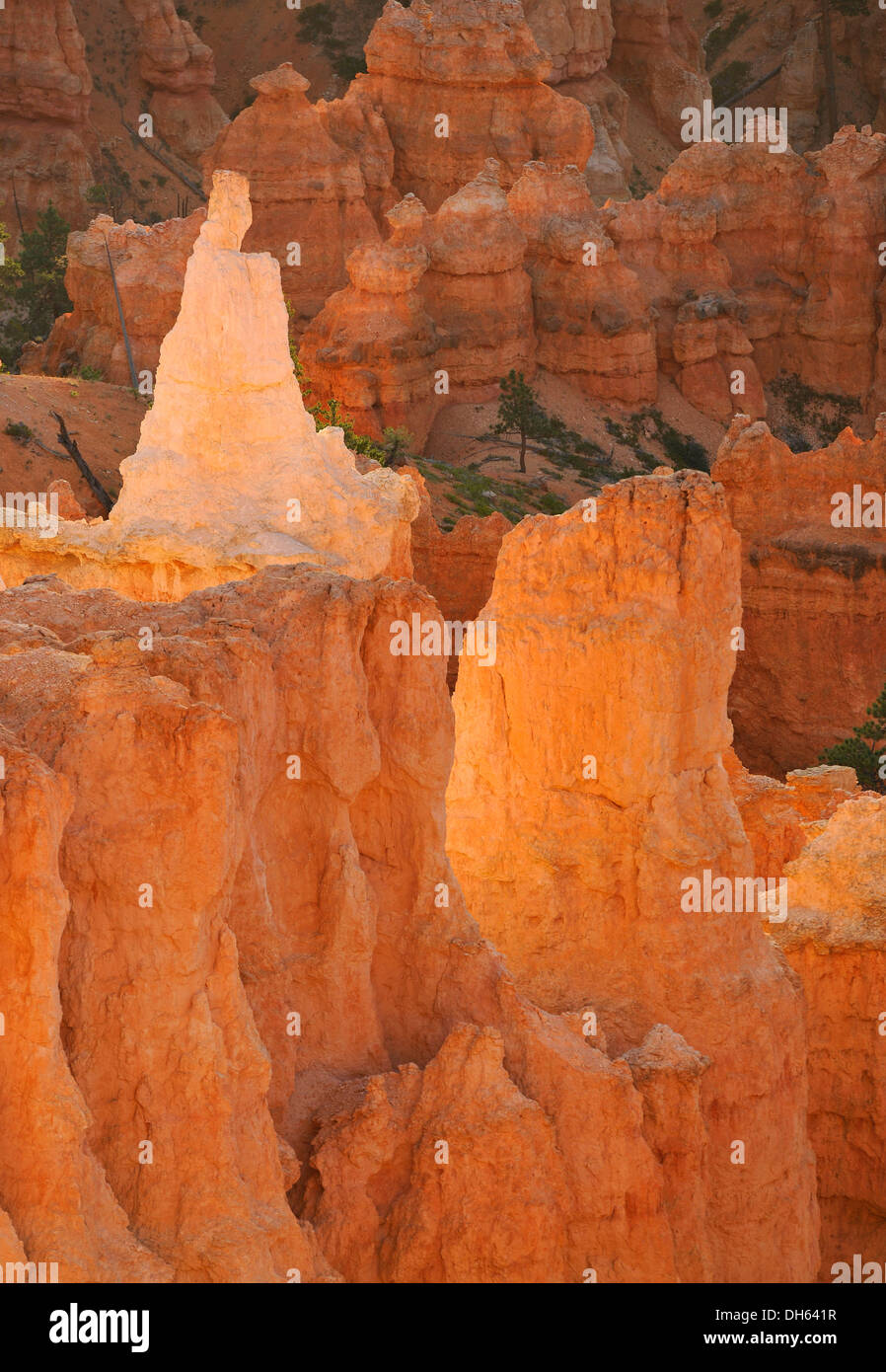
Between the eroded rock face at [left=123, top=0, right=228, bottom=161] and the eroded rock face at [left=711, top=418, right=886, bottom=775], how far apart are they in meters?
34.0

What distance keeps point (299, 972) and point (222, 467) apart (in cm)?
1223

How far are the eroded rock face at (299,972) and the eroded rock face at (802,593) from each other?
19562mm

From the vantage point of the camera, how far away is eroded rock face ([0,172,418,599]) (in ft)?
77.5

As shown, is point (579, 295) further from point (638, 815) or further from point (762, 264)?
point (638, 815)

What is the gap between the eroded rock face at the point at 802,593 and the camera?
109 ft

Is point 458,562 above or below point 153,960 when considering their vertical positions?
above

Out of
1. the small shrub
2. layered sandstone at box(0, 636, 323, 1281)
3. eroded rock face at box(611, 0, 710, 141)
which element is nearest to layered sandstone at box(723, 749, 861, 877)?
layered sandstone at box(0, 636, 323, 1281)

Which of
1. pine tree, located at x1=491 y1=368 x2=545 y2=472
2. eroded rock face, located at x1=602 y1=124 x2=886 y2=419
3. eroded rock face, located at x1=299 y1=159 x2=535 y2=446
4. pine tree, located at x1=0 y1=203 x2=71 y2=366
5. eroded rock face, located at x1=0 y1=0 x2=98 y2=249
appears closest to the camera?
eroded rock face, located at x1=299 y1=159 x2=535 y2=446

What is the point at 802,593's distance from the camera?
110ft

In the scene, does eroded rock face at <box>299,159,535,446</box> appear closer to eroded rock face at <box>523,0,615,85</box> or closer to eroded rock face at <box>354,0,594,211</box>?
eroded rock face at <box>354,0,594,211</box>

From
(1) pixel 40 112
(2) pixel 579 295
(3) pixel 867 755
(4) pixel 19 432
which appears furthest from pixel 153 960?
(1) pixel 40 112

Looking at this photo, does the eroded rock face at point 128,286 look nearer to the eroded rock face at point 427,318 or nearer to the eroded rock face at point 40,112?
the eroded rock face at point 427,318

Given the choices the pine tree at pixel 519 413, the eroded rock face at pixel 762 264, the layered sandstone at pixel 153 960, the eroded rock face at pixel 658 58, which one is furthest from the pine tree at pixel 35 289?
the layered sandstone at pixel 153 960

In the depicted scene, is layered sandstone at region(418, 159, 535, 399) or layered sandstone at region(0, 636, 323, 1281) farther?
layered sandstone at region(418, 159, 535, 399)
